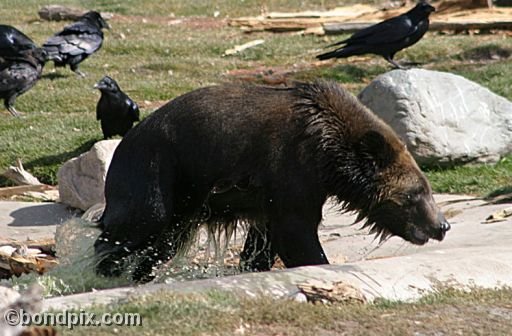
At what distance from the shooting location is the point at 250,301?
6051 mm

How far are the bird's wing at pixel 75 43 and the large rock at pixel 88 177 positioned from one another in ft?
23.5

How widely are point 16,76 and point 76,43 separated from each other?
10.7 feet

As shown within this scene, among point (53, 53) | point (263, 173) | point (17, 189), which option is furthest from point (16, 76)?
point (263, 173)

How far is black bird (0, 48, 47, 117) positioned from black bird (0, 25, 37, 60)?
0.99ft

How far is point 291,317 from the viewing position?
5.86 m

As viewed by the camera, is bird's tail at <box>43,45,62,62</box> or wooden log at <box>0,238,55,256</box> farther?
bird's tail at <box>43,45,62,62</box>

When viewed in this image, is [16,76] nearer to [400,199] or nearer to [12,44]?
[12,44]

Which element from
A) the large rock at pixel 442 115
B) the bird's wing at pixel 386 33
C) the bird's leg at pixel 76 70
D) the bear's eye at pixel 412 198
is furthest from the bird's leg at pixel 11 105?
the bear's eye at pixel 412 198

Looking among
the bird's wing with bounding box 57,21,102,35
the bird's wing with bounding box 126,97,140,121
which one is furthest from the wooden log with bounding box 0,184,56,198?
the bird's wing with bounding box 57,21,102,35

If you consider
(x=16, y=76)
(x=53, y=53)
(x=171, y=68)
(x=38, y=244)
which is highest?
(x=16, y=76)

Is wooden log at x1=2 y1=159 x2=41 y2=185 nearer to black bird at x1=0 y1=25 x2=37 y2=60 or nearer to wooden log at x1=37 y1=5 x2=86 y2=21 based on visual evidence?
black bird at x1=0 y1=25 x2=37 y2=60

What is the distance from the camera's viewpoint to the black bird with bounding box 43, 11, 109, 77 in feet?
60.8

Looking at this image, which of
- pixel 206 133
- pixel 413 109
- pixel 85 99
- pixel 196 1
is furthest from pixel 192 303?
pixel 196 1

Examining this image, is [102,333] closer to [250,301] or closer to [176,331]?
[176,331]
